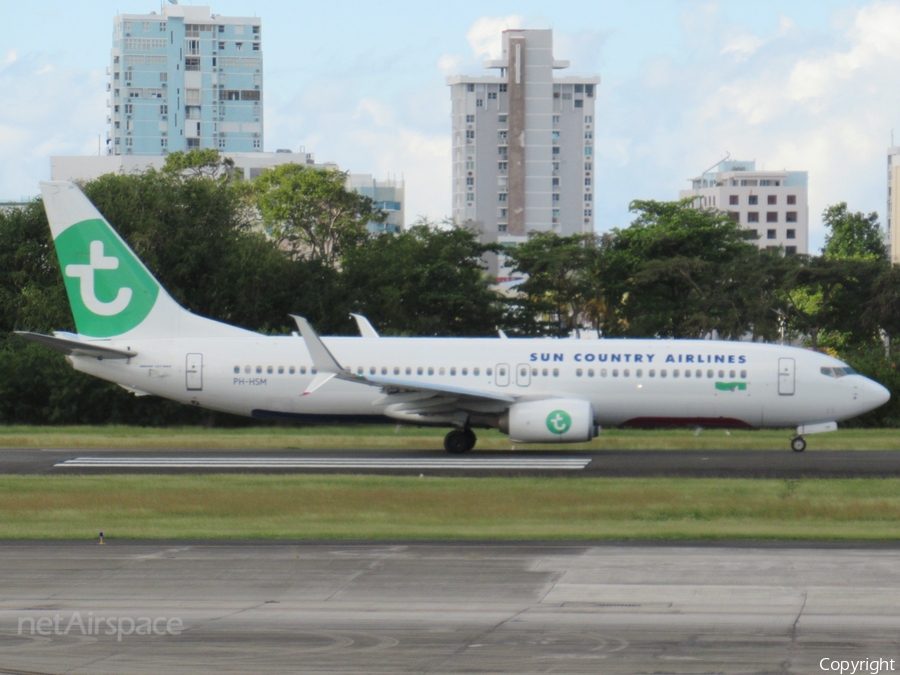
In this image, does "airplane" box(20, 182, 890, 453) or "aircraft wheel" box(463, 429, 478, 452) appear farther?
"aircraft wheel" box(463, 429, 478, 452)

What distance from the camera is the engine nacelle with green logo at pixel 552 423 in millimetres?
32750

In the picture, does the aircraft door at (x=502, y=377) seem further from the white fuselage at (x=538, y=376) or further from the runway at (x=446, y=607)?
the runway at (x=446, y=607)

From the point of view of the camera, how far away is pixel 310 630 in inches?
516

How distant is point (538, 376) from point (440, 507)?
38.9ft

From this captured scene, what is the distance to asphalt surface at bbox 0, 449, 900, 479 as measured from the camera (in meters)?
29.4

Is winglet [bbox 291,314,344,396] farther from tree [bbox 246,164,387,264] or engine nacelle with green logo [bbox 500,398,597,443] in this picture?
tree [bbox 246,164,387,264]

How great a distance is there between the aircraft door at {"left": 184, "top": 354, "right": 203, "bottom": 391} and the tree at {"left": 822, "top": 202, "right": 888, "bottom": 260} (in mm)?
103169

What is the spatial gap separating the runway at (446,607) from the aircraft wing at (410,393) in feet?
43.7

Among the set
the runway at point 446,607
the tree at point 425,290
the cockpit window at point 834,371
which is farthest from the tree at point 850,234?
the runway at point 446,607

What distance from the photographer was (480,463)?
31.8 meters

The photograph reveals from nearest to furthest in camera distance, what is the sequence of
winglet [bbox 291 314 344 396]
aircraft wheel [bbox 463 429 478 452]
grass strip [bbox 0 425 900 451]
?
winglet [bbox 291 314 344 396] → aircraft wheel [bbox 463 429 478 452] → grass strip [bbox 0 425 900 451]

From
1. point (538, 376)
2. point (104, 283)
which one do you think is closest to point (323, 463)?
point (538, 376)

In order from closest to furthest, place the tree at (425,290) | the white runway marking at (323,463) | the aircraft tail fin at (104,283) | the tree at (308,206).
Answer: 1. the white runway marking at (323,463)
2. the aircraft tail fin at (104,283)
3. the tree at (425,290)
4. the tree at (308,206)

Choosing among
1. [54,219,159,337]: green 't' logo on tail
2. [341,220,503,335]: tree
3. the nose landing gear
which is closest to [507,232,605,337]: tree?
[341,220,503,335]: tree
